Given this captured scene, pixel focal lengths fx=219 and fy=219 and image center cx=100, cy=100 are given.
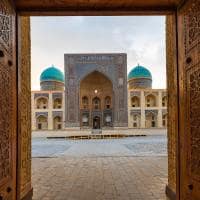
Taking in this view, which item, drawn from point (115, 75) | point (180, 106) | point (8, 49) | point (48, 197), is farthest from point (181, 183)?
point (115, 75)

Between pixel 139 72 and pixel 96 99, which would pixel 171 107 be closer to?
pixel 96 99

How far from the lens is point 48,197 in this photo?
10.3 feet

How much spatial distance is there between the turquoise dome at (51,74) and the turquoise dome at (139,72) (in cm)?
953

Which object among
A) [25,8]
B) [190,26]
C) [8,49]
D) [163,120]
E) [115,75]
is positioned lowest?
[163,120]

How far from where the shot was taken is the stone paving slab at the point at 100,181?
3207 millimetres

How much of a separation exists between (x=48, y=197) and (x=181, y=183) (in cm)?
189

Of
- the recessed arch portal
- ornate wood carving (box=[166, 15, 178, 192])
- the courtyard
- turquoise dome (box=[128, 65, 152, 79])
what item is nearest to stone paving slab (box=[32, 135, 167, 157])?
the courtyard

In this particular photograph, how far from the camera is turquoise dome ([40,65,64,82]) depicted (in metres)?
28.4

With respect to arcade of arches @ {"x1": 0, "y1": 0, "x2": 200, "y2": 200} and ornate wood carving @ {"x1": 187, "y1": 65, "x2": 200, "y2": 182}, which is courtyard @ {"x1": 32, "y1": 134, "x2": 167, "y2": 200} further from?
ornate wood carving @ {"x1": 187, "y1": 65, "x2": 200, "y2": 182}

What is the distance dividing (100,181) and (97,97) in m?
23.8

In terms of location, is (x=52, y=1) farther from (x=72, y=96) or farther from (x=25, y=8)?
(x=72, y=96)

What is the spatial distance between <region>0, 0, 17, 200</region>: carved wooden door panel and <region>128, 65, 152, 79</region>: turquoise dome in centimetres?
2717

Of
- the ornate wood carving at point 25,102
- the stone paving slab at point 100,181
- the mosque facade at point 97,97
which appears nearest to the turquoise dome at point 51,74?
the mosque facade at point 97,97

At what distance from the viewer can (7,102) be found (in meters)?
1.98
